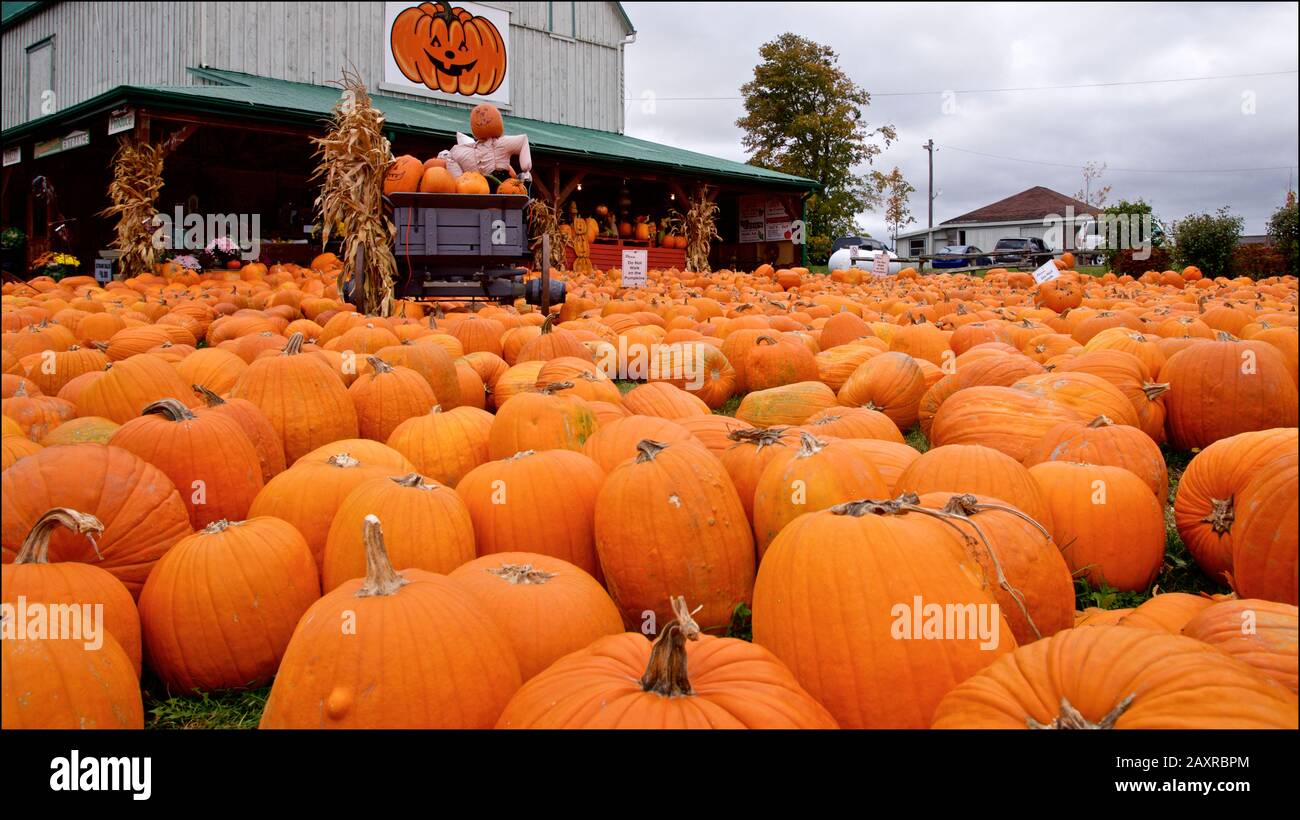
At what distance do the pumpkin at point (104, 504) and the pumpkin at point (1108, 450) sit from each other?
110 inches

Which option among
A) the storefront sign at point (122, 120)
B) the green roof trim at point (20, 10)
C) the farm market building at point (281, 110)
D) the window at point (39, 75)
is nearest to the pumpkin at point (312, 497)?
the farm market building at point (281, 110)

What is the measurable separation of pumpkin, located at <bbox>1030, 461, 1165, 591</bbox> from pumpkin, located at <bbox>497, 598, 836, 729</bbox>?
141 centimetres

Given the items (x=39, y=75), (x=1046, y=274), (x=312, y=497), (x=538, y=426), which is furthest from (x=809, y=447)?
(x=39, y=75)

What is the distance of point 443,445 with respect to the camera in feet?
11.2

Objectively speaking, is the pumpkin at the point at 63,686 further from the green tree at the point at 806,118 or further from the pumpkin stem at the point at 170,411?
the green tree at the point at 806,118

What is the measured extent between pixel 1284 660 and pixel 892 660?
644 mm

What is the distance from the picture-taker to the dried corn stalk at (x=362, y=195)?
304 inches

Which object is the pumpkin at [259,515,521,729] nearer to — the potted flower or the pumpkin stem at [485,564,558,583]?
the pumpkin stem at [485,564,558,583]

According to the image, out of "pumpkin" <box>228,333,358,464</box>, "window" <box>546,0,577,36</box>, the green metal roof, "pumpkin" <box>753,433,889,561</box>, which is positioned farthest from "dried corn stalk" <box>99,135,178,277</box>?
"window" <box>546,0,577,36</box>

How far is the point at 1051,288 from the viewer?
9.31 m

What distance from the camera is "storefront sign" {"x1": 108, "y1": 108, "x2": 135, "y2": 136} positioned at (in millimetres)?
10852

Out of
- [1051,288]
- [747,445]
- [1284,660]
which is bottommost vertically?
[1284,660]

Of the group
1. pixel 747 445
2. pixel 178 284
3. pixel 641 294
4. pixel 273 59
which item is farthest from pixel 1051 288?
pixel 273 59
